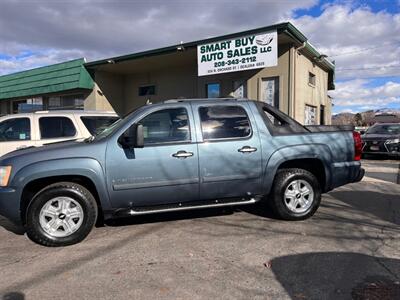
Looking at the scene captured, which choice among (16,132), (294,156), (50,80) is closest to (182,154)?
(294,156)

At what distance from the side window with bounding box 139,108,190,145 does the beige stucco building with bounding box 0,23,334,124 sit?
7771mm

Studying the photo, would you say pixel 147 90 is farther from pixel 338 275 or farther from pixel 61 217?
pixel 338 275

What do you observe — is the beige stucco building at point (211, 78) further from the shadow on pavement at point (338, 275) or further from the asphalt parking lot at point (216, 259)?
the shadow on pavement at point (338, 275)

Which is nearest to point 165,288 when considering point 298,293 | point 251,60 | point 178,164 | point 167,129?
point 298,293

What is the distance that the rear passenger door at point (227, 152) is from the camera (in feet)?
17.9

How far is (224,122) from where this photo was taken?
5711 mm

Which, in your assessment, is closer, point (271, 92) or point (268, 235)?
point (268, 235)

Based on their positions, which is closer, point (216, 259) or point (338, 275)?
point (338, 275)

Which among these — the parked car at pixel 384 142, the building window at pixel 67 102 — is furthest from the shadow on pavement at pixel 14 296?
the building window at pixel 67 102

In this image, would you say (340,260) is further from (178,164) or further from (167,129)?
(167,129)

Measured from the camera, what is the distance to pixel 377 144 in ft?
51.5

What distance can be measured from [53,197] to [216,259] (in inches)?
88.1

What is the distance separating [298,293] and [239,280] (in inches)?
23.4

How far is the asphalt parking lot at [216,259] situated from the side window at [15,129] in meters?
2.34
